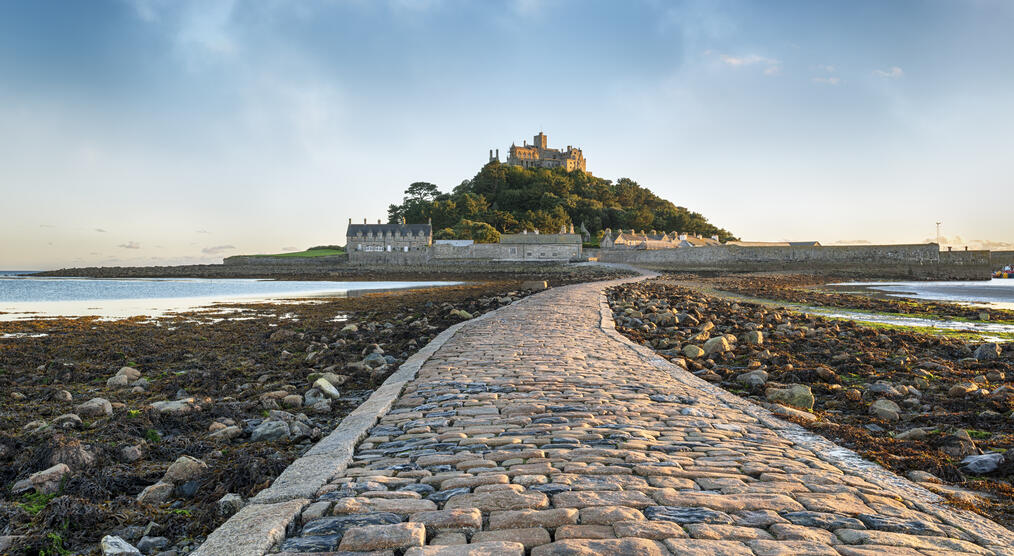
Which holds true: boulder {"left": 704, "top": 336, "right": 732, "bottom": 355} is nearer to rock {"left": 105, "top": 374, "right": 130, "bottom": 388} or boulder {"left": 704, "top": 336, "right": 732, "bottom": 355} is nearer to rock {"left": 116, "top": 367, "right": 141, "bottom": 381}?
rock {"left": 105, "top": 374, "right": 130, "bottom": 388}

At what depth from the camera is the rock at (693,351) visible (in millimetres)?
8812

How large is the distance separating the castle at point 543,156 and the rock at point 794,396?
4586 inches

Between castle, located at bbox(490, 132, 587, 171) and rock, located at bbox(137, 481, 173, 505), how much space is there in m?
119

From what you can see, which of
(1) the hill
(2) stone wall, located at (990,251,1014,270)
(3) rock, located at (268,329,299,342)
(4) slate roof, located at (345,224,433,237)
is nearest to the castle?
(1) the hill

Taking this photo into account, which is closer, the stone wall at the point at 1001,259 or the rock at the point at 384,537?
the rock at the point at 384,537

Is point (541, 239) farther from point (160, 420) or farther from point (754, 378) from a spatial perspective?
point (160, 420)

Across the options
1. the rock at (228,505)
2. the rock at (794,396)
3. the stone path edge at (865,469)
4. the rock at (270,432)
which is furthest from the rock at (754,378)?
the rock at (228,505)

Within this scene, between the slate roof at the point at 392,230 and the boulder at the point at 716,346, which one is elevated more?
the slate roof at the point at 392,230

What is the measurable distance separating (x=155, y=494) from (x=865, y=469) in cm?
509

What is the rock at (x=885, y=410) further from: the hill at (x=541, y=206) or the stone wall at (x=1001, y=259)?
the hill at (x=541, y=206)

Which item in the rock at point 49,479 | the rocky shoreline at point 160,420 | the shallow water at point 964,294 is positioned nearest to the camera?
the rocky shoreline at point 160,420

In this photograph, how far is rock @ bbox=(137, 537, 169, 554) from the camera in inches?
123

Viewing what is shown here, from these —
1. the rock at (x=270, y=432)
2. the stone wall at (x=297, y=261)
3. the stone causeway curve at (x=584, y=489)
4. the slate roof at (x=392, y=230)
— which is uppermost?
the slate roof at (x=392, y=230)

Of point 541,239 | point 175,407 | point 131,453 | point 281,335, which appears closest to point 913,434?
point 131,453
